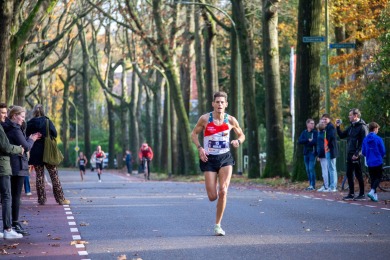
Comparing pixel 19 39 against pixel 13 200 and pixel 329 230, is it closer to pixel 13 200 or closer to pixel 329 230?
pixel 13 200

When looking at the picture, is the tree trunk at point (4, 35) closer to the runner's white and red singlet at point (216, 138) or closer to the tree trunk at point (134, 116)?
the runner's white and red singlet at point (216, 138)

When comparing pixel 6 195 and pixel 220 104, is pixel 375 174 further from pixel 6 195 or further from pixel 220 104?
pixel 6 195

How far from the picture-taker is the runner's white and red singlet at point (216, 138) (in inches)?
579

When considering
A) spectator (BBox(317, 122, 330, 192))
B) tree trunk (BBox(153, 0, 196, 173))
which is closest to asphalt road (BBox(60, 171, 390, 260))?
spectator (BBox(317, 122, 330, 192))

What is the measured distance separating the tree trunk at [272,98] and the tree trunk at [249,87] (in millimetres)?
3099

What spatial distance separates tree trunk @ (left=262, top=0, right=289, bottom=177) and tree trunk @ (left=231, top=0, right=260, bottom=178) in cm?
310

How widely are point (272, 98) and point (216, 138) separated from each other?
23.2 meters

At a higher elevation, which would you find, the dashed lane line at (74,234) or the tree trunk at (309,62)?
the tree trunk at (309,62)

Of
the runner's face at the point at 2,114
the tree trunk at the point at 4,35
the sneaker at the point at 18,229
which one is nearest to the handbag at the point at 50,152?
the tree trunk at the point at 4,35

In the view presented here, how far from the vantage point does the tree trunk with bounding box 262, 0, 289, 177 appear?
37562 mm

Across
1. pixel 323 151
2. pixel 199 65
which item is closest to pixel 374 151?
pixel 323 151

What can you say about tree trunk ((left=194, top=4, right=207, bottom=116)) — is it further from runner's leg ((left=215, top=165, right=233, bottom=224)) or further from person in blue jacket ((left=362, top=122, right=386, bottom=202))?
runner's leg ((left=215, top=165, right=233, bottom=224))

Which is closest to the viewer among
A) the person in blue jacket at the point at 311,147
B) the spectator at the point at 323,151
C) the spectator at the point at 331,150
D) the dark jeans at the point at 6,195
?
the dark jeans at the point at 6,195

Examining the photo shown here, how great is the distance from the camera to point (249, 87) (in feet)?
138
